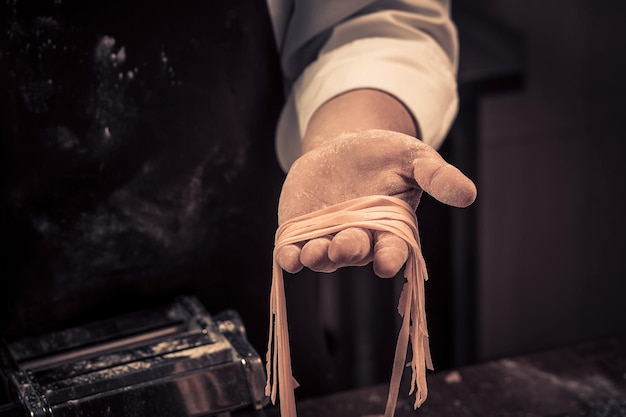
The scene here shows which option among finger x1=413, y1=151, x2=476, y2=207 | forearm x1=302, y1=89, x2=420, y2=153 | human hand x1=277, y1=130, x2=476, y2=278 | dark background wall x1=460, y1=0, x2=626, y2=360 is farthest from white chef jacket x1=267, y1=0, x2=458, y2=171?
dark background wall x1=460, y1=0, x2=626, y2=360

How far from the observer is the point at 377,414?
3.99 ft

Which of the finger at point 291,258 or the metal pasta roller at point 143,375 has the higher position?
the finger at point 291,258

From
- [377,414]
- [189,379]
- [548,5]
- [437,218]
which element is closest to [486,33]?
[548,5]

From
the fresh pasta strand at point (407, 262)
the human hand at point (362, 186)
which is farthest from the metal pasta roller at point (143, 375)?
the human hand at point (362, 186)

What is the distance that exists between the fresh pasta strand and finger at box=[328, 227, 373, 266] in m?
0.02

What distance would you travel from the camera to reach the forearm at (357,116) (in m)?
1.01

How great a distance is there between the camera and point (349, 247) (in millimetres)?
752

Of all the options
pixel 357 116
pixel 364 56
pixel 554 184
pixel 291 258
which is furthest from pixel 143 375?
pixel 554 184

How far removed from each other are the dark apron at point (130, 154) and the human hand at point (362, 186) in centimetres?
33

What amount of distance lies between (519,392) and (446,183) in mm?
608

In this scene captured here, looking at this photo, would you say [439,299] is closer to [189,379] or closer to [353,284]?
[353,284]

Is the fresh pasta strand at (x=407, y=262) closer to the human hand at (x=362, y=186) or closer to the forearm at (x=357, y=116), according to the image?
the human hand at (x=362, y=186)

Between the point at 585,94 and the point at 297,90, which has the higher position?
the point at 297,90

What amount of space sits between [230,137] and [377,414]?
46 centimetres
